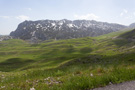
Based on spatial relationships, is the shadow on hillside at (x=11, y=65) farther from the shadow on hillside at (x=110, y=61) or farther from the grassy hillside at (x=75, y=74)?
the shadow on hillside at (x=110, y=61)

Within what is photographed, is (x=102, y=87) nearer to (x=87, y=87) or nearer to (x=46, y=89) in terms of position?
(x=87, y=87)

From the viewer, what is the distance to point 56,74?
39.2 feet

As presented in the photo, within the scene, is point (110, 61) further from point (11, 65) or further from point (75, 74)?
point (11, 65)

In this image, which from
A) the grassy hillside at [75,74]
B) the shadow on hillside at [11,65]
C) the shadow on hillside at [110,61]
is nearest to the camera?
the grassy hillside at [75,74]

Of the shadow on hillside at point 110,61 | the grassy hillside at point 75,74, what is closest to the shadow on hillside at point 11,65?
the grassy hillside at point 75,74

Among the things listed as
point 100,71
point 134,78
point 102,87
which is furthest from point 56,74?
point 134,78

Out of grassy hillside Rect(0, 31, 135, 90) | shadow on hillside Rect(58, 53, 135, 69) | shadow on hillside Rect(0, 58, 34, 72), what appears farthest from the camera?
shadow on hillside Rect(0, 58, 34, 72)

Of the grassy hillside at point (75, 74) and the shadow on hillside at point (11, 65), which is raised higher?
the grassy hillside at point (75, 74)

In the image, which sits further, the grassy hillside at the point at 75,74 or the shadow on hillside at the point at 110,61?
the shadow on hillside at the point at 110,61

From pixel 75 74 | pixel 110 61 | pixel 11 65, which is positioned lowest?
pixel 11 65

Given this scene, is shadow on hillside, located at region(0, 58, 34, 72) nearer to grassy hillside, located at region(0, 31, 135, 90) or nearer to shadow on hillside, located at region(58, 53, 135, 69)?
grassy hillside, located at region(0, 31, 135, 90)

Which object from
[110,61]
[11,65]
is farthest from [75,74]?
[11,65]

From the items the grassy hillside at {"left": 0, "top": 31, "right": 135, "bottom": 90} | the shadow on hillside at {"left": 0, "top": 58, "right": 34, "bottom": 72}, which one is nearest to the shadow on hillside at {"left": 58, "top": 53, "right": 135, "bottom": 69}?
the grassy hillside at {"left": 0, "top": 31, "right": 135, "bottom": 90}

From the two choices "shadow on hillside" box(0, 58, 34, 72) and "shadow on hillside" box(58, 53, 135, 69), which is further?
"shadow on hillside" box(0, 58, 34, 72)
